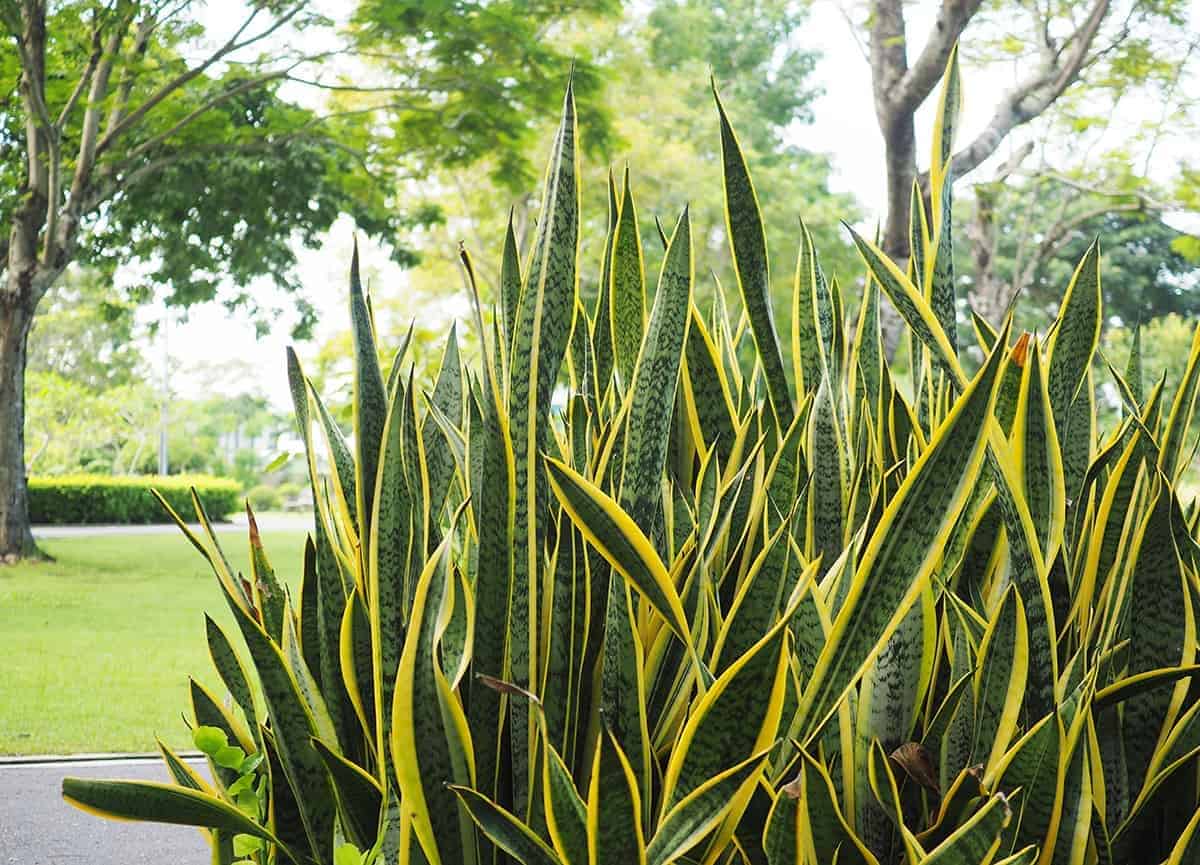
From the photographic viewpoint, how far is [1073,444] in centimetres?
62

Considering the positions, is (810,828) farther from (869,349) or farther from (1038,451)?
(869,349)

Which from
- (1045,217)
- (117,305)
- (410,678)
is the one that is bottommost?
(410,678)

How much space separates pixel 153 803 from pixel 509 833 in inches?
6.9

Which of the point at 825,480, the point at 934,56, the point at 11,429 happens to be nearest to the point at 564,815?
the point at 825,480

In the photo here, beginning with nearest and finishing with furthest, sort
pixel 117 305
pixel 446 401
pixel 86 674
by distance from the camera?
pixel 446 401
pixel 86 674
pixel 117 305

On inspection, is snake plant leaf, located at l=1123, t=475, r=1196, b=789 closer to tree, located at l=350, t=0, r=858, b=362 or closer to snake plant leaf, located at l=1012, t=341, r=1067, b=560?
snake plant leaf, located at l=1012, t=341, r=1067, b=560

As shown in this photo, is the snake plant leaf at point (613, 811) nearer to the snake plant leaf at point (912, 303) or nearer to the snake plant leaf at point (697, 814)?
the snake plant leaf at point (697, 814)

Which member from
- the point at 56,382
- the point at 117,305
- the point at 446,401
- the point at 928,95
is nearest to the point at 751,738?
the point at 446,401

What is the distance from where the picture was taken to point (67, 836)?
251 centimetres

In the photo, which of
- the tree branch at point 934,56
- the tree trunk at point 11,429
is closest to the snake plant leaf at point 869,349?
the tree branch at point 934,56

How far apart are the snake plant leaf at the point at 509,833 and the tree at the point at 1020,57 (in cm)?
367

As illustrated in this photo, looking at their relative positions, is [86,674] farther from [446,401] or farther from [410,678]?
[410,678]

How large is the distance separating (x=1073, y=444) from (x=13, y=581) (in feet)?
17.3

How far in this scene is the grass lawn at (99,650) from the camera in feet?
10.8
